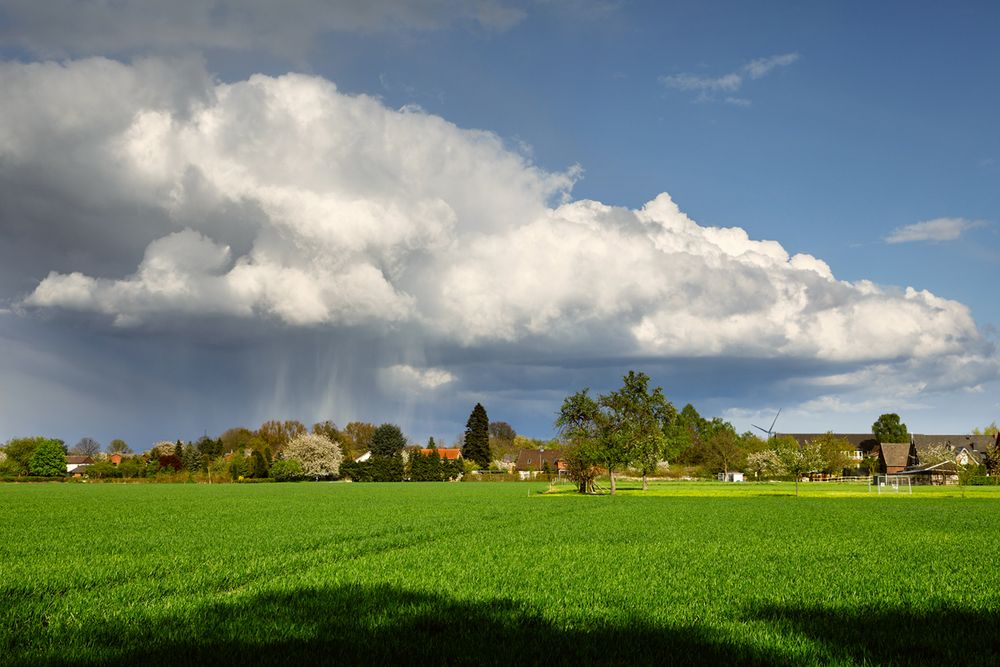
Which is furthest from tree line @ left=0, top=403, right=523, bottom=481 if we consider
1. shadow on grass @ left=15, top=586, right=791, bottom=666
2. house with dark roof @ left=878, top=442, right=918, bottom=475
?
shadow on grass @ left=15, top=586, right=791, bottom=666

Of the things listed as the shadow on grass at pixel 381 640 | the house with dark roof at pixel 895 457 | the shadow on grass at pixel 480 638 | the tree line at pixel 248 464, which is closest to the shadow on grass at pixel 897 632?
the shadow on grass at pixel 480 638

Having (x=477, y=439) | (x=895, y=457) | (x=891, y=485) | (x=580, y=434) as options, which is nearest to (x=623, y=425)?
(x=580, y=434)

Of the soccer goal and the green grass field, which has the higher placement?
the green grass field

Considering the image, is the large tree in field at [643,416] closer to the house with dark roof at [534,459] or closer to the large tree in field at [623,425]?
the large tree in field at [623,425]

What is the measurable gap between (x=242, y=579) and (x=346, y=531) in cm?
1306

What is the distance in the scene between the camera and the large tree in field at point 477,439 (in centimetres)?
19062

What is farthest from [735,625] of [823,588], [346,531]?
[346,531]

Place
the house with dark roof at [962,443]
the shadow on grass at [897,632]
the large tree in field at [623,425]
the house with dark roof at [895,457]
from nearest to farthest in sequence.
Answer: the shadow on grass at [897,632]
the large tree in field at [623,425]
the house with dark roof at [962,443]
the house with dark roof at [895,457]

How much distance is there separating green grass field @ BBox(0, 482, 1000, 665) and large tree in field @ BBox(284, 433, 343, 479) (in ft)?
442

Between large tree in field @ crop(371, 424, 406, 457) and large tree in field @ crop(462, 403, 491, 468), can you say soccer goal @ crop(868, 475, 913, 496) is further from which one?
large tree in field @ crop(371, 424, 406, 457)

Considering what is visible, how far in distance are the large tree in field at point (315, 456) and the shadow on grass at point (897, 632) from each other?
154625 millimetres

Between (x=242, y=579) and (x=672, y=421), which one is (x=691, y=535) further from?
(x=672, y=421)

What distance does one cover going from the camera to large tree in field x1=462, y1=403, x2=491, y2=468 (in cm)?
19062

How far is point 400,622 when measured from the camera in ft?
39.1
